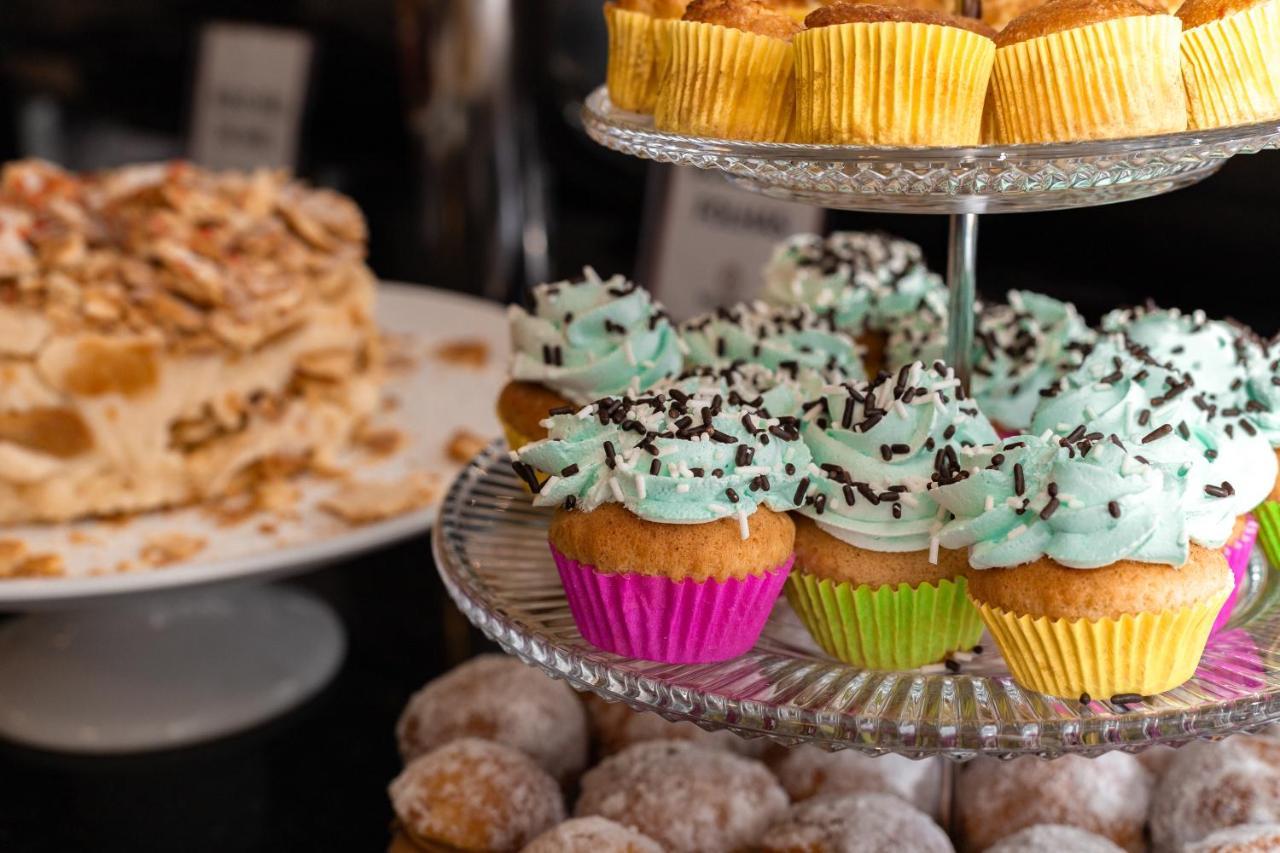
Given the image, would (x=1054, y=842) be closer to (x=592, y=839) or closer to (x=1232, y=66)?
(x=592, y=839)

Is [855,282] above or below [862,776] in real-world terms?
above

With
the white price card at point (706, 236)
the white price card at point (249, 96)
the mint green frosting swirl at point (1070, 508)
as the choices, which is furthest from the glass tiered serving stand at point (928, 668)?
the white price card at point (249, 96)

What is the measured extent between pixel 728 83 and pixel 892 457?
1.00 feet

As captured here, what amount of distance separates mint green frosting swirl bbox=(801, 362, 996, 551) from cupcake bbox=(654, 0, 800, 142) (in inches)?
8.7

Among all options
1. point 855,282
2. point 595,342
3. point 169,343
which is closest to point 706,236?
point 855,282

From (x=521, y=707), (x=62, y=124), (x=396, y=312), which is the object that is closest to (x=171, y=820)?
(x=521, y=707)

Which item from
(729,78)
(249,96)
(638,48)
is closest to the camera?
(729,78)

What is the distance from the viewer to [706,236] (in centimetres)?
230

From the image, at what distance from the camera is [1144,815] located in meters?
1.32

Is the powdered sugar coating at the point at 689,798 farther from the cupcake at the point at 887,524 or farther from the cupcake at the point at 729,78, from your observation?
the cupcake at the point at 729,78

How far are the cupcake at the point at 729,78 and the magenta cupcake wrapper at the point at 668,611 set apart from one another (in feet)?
1.09

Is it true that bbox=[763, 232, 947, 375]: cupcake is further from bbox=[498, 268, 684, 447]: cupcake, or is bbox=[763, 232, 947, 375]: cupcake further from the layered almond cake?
the layered almond cake

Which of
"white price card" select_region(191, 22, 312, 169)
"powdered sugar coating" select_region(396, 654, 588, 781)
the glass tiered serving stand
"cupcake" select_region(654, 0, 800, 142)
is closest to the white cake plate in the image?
"powdered sugar coating" select_region(396, 654, 588, 781)

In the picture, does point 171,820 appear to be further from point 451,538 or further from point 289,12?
point 289,12
